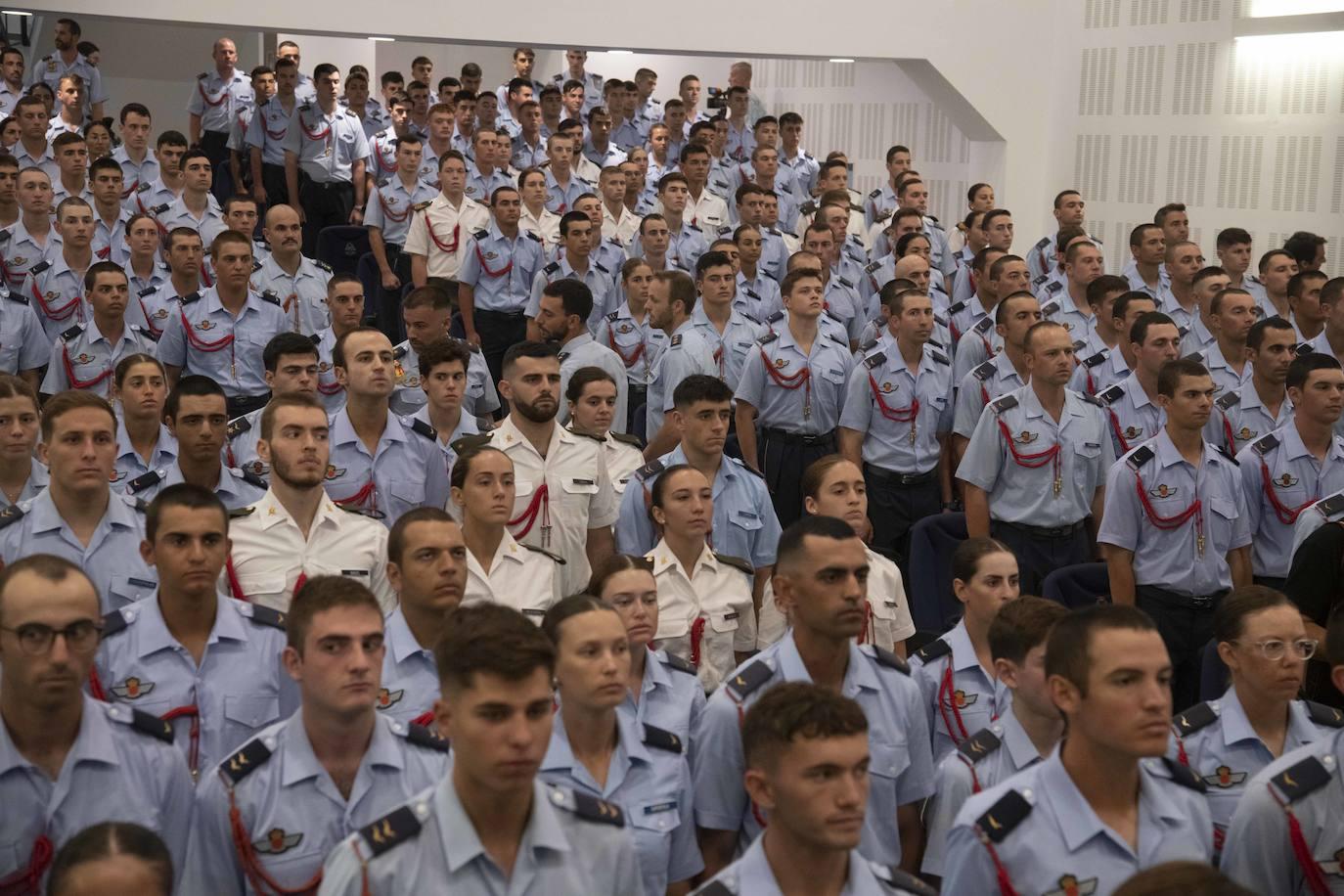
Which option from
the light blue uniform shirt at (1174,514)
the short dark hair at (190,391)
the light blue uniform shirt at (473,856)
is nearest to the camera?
the light blue uniform shirt at (473,856)

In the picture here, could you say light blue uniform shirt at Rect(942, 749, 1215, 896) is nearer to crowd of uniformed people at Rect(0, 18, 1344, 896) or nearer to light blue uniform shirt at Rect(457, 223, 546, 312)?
crowd of uniformed people at Rect(0, 18, 1344, 896)

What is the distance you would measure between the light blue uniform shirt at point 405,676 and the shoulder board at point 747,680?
2.49 ft

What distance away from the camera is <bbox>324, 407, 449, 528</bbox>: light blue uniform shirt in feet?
17.5

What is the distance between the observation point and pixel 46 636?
3.06 meters

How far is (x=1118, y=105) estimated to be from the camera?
1279cm

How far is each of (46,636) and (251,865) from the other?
2.01ft

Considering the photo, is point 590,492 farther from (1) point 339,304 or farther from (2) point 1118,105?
(2) point 1118,105

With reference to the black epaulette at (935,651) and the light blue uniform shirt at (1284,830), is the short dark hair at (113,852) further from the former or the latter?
the black epaulette at (935,651)

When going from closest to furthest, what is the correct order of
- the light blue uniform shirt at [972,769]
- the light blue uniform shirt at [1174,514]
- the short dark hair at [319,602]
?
the short dark hair at [319,602] → the light blue uniform shirt at [972,769] → the light blue uniform shirt at [1174,514]

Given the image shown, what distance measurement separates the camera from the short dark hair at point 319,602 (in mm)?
3137

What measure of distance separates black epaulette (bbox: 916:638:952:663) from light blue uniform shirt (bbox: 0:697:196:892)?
188 cm

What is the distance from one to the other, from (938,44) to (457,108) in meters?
4.07

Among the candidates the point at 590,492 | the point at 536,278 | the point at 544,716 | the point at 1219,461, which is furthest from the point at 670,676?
the point at 536,278

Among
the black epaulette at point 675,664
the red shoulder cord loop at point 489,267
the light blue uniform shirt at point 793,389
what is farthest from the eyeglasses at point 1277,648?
the red shoulder cord loop at point 489,267
